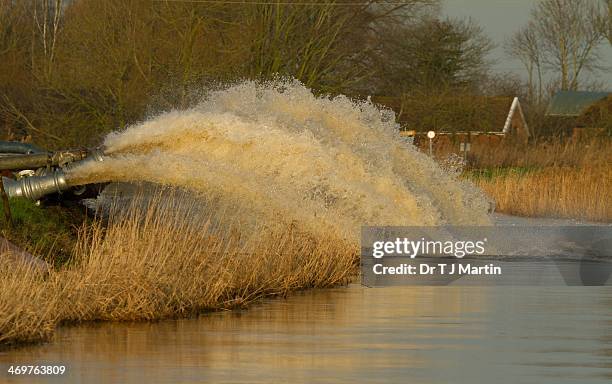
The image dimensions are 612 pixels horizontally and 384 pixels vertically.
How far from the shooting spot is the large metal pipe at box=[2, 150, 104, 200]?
20.4 meters

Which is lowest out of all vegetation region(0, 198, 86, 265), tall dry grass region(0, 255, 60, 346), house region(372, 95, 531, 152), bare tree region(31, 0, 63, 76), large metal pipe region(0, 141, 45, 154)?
tall dry grass region(0, 255, 60, 346)

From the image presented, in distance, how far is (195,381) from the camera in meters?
11.1

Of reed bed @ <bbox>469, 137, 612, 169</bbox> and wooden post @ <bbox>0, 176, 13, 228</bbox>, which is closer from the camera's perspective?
wooden post @ <bbox>0, 176, 13, 228</bbox>

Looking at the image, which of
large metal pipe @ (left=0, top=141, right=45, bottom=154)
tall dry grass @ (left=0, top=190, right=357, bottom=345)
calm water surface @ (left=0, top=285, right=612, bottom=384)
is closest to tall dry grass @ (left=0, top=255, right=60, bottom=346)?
tall dry grass @ (left=0, top=190, right=357, bottom=345)

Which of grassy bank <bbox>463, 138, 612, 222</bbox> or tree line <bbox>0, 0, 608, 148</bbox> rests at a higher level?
tree line <bbox>0, 0, 608, 148</bbox>

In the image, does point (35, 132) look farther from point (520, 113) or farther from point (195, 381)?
point (520, 113)

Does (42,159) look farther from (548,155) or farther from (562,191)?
(548,155)

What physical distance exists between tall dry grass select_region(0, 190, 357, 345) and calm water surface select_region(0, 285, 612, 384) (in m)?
0.30

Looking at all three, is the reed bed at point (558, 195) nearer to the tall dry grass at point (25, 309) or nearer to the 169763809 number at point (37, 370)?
the tall dry grass at point (25, 309)

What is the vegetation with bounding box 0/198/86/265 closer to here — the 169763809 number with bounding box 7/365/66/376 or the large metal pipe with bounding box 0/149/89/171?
the large metal pipe with bounding box 0/149/89/171

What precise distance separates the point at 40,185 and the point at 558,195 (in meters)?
15.8

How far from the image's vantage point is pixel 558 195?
1326 inches

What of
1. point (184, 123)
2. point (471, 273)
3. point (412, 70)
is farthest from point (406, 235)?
point (412, 70)

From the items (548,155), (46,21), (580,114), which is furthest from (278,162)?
(580,114)
